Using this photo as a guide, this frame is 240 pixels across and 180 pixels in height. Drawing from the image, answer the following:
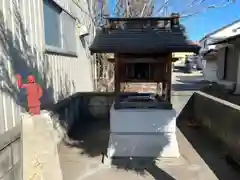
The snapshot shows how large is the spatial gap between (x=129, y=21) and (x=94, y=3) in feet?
23.0

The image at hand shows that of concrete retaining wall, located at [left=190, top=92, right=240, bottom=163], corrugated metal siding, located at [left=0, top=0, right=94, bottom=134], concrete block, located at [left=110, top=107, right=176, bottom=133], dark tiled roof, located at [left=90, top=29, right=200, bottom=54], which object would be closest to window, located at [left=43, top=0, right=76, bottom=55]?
corrugated metal siding, located at [left=0, top=0, right=94, bottom=134]

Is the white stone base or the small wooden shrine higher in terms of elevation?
the small wooden shrine

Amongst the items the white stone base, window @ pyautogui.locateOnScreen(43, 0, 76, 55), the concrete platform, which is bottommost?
the concrete platform

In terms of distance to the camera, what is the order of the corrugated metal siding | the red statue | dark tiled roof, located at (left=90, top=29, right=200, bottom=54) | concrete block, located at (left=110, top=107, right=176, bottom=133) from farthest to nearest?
concrete block, located at (left=110, top=107, right=176, bottom=133) → dark tiled roof, located at (left=90, top=29, right=200, bottom=54) → the corrugated metal siding → the red statue

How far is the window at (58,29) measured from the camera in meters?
5.66

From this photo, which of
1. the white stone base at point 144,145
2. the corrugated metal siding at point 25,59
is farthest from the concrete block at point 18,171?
the white stone base at point 144,145

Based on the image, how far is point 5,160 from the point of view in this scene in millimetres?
2980

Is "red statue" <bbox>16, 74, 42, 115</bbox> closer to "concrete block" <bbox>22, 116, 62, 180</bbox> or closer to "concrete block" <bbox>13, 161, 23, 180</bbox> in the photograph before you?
"concrete block" <bbox>22, 116, 62, 180</bbox>

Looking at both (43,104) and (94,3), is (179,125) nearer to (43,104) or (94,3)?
(43,104)

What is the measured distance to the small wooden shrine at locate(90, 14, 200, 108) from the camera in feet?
14.1

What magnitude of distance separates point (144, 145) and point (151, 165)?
45cm

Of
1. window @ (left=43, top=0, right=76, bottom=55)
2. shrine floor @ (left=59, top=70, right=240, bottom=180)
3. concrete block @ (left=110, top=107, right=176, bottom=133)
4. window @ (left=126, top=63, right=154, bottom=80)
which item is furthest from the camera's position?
window @ (left=43, top=0, right=76, bottom=55)

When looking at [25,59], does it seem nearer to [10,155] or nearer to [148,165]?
[10,155]

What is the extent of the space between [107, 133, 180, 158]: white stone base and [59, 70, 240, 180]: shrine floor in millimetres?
168
